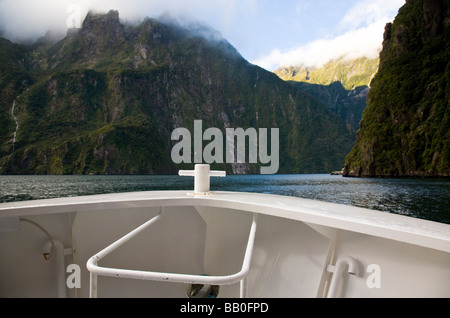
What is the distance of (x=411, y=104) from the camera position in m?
84.5

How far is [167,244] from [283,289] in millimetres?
1436

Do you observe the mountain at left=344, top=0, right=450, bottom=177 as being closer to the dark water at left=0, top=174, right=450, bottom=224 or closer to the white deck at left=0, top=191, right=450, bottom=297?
the dark water at left=0, top=174, right=450, bottom=224

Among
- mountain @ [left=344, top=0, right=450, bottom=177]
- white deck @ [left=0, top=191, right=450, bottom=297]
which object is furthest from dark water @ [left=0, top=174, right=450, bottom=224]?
white deck @ [left=0, top=191, right=450, bottom=297]

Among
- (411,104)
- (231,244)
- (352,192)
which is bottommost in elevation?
(352,192)

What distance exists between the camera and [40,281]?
273cm

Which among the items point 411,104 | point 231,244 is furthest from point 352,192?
point 411,104

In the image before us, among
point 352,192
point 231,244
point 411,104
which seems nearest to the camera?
point 231,244

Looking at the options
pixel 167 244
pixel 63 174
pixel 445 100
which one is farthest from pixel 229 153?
pixel 167 244

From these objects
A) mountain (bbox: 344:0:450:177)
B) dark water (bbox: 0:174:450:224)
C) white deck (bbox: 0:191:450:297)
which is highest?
mountain (bbox: 344:0:450:177)

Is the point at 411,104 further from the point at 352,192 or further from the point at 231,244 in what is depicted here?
the point at 231,244

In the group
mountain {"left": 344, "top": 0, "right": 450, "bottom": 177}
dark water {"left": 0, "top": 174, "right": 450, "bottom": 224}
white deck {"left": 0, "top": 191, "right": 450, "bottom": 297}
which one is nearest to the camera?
white deck {"left": 0, "top": 191, "right": 450, "bottom": 297}

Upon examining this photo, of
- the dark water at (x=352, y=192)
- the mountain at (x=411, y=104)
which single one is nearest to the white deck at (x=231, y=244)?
the dark water at (x=352, y=192)

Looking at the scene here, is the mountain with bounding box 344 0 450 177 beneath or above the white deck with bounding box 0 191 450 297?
above

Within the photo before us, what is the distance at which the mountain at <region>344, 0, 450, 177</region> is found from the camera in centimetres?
7569
